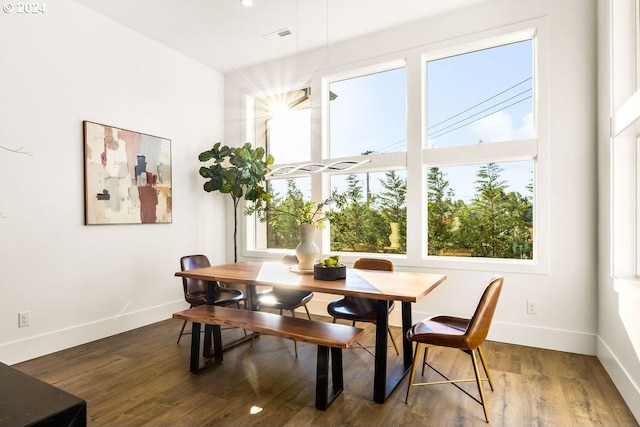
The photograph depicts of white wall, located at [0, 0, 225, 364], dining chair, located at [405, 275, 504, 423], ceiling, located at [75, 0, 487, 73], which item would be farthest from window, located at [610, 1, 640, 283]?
white wall, located at [0, 0, 225, 364]

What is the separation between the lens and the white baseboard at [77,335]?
301 cm

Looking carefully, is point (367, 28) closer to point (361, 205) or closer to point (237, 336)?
point (361, 205)

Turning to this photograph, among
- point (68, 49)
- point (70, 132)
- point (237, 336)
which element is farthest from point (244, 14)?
point (237, 336)

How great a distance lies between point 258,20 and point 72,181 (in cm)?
249

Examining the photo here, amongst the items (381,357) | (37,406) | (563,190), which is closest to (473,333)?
(381,357)

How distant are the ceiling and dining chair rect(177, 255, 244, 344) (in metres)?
2.52

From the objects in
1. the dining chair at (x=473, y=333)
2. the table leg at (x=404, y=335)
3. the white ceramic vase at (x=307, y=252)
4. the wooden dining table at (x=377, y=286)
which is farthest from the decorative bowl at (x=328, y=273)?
the dining chair at (x=473, y=333)

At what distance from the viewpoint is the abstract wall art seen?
3578 millimetres

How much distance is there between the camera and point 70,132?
341 cm

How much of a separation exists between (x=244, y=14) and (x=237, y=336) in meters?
3.33

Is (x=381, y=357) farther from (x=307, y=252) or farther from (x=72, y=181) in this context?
(x=72, y=181)

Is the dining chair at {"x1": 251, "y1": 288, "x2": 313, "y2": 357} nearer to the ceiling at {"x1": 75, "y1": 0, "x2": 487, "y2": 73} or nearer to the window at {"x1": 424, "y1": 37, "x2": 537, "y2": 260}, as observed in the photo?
the window at {"x1": 424, "y1": 37, "x2": 537, "y2": 260}

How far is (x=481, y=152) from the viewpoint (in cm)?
361

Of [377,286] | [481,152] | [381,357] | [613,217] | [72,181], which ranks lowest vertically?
[381,357]
